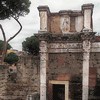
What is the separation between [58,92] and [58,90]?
11cm

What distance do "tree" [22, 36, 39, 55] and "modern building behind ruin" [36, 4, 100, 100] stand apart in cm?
1617

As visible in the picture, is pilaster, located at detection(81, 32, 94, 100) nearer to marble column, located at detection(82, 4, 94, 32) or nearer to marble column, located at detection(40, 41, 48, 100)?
marble column, located at detection(82, 4, 94, 32)

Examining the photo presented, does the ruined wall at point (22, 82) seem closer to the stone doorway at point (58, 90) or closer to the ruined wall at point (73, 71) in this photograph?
the stone doorway at point (58, 90)

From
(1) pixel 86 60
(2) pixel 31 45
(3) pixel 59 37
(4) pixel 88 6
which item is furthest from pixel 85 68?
(2) pixel 31 45

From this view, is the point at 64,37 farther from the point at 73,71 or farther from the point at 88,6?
the point at 88,6

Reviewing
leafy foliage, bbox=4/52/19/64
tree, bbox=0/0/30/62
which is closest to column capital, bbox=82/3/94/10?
tree, bbox=0/0/30/62

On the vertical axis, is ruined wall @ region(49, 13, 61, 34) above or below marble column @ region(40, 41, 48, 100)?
above

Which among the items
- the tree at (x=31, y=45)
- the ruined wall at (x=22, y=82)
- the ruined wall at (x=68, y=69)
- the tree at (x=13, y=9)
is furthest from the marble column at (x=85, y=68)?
the tree at (x=31, y=45)

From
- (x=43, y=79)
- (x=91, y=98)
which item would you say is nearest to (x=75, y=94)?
(x=91, y=98)

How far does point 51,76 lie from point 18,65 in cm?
394

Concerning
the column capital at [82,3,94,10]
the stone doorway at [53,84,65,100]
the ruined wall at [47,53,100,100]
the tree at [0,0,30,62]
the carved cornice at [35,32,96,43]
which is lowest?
the stone doorway at [53,84,65,100]

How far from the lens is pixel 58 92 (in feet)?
45.2

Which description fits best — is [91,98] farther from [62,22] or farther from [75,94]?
[62,22]

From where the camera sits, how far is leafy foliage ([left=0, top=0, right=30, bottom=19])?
20.0 meters
